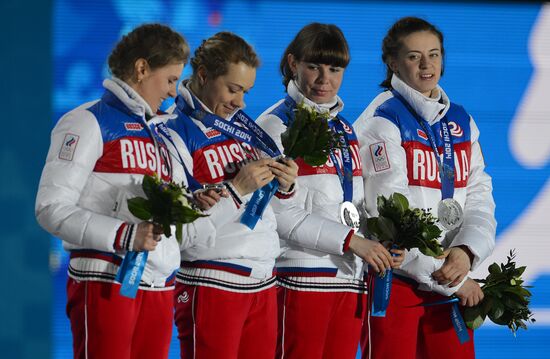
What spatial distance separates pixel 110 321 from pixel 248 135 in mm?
914

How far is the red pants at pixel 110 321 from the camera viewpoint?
10.3 feet

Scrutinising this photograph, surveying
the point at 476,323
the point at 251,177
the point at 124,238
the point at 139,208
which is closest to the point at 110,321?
the point at 124,238

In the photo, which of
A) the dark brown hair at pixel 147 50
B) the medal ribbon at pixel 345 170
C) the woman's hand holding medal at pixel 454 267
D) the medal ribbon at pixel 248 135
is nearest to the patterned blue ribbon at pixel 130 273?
the medal ribbon at pixel 248 135

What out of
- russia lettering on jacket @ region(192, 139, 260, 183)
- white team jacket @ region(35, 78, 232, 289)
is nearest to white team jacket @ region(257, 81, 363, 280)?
russia lettering on jacket @ region(192, 139, 260, 183)

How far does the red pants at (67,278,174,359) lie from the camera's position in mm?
3125

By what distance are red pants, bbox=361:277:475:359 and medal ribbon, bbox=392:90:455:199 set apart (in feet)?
1.37

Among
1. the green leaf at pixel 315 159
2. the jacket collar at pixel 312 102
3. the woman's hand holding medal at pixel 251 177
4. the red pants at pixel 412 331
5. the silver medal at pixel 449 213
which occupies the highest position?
the jacket collar at pixel 312 102

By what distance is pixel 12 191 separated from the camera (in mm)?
5207

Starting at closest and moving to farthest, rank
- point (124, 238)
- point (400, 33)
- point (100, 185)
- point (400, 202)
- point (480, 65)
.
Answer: point (124, 238)
point (100, 185)
point (400, 202)
point (400, 33)
point (480, 65)

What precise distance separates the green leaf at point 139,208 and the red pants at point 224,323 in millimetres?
488

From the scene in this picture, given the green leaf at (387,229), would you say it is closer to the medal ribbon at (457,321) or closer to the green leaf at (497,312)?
the medal ribbon at (457,321)

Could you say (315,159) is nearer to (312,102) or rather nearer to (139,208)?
(312,102)

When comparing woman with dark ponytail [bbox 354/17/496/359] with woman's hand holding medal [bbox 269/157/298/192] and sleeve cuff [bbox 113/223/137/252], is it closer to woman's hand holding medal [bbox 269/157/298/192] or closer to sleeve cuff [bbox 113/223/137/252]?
woman's hand holding medal [bbox 269/157/298/192]

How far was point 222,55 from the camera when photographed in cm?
362
